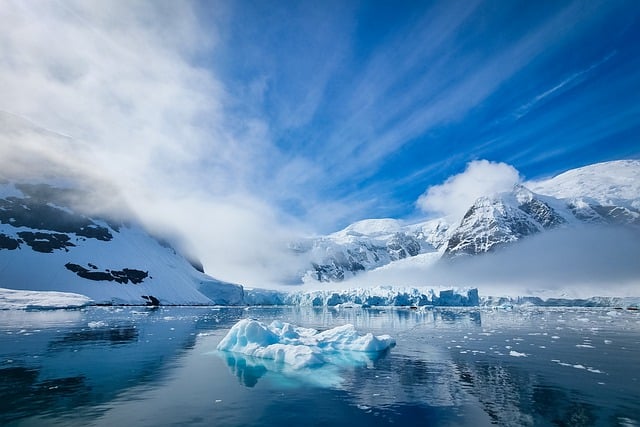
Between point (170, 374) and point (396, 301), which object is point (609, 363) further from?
point (396, 301)

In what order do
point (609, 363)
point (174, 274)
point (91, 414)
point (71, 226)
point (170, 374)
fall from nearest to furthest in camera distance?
1. point (91, 414)
2. point (170, 374)
3. point (609, 363)
4. point (71, 226)
5. point (174, 274)

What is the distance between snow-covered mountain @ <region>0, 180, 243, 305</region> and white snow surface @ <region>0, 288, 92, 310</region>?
24342mm

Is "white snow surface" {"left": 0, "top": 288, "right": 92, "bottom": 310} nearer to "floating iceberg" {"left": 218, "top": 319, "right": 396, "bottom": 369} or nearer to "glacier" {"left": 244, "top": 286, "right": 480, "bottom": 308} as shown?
"floating iceberg" {"left": 218, "top": 319, "right": 396, "bottom": 369}

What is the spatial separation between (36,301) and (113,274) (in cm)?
5375

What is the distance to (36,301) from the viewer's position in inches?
2808

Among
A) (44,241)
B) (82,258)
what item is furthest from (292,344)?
(44,241)

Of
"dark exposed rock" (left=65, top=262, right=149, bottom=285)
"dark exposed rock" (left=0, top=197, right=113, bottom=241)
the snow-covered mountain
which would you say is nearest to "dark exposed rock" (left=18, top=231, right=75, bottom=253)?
the snow-covered mountain

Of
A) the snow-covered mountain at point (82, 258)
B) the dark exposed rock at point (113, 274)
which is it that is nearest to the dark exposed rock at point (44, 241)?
the snow-covered mountain at point (82, 258)

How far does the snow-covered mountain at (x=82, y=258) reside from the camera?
358 feet

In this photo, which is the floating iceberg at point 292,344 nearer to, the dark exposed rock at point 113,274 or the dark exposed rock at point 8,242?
the dark exposed rock at point 113,274

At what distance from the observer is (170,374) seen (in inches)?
629

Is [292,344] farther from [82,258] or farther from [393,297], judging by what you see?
[82,258]

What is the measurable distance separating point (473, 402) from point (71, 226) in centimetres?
15683

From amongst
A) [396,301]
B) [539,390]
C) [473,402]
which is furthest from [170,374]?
[396,301]
